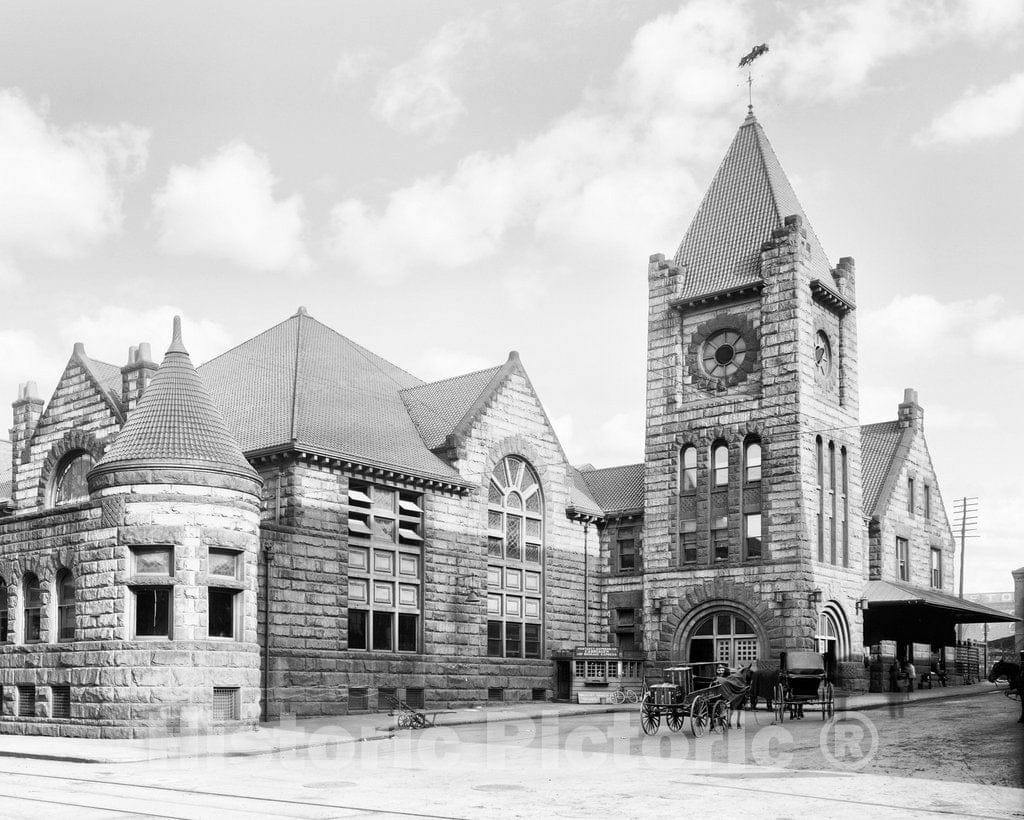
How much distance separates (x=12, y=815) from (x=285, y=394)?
77.7ft

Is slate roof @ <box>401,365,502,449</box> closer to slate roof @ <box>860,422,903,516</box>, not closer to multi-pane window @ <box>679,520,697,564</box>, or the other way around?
multi-pane window @ <box>679,520,697,564</box>

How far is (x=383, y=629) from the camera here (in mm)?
36375

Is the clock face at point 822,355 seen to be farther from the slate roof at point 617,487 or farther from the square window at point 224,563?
the square window at point 224,563

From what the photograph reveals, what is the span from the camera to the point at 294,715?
32.3 metres

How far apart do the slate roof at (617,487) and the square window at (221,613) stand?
65.2ft

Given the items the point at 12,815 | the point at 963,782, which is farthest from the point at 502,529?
Answer: the point at 12,815

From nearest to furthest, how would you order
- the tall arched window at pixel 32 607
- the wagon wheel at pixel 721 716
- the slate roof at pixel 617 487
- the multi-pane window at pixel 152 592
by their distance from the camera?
1. the wagon wheel at pixel 721 716
2. the multi-pane window at pixel 152 592
3. the tall arched window at pixel 32 607
4. the slate roof at pixel 617 487

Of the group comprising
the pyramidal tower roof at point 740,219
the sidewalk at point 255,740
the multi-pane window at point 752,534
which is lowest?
the sidewalk at point 255,740

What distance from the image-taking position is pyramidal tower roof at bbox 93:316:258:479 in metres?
28.4

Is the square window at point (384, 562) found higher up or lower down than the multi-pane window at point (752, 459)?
lower down

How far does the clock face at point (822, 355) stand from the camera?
43.8 m

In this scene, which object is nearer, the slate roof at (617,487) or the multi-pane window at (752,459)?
the multi-pane window at (752,459)

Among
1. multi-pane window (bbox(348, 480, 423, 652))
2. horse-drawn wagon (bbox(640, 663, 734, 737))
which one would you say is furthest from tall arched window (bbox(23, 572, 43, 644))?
horse-drawn wagon (bbox(640, 663, 734, 737))

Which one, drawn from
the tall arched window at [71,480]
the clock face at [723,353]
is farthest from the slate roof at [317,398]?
the clock face at [723,353]
